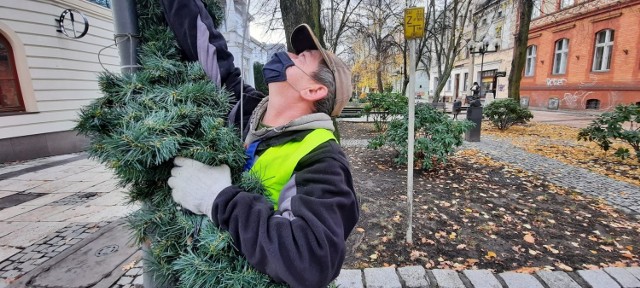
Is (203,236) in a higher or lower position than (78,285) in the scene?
higher

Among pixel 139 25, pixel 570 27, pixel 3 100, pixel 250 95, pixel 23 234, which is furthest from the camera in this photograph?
pixel 570 27

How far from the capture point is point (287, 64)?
1.15m

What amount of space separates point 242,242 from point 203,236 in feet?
0.40

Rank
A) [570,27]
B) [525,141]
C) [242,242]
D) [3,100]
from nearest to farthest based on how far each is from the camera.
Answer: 1. [242,242]
2. [3,100]
3. [525,141]
4. [570,27]

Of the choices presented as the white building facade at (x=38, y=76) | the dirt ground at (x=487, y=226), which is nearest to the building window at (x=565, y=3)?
the dirt ground at (x=487, y=226)

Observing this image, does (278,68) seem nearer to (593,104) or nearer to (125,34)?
(125,34)

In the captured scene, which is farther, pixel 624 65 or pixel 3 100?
pixel 624 65

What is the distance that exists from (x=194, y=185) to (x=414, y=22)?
257 cm

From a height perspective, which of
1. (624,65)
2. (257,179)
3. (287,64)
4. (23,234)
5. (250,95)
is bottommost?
(23,234)

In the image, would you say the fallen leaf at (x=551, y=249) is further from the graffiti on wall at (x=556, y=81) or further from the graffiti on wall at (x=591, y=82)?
the graffiti on wall at (x=556, y=81)

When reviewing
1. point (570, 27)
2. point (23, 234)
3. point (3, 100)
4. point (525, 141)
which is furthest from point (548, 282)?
point (570, 27)

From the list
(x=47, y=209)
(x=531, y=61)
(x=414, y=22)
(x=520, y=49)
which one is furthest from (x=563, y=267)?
(x=531, y=61)

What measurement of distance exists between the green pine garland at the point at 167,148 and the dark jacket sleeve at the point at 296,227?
6 cm

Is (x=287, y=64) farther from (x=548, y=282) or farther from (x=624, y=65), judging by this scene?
(x=624, y=65)
